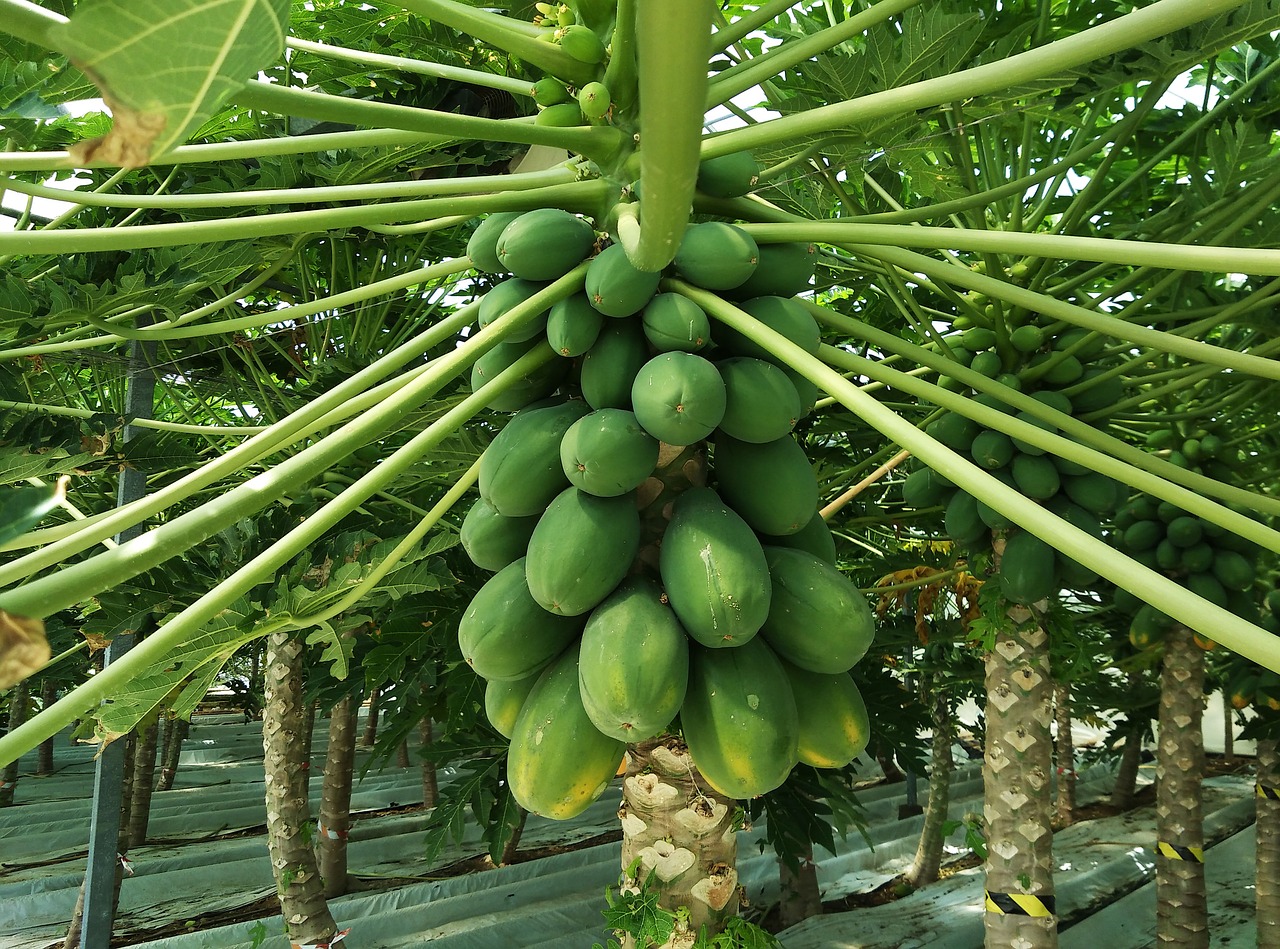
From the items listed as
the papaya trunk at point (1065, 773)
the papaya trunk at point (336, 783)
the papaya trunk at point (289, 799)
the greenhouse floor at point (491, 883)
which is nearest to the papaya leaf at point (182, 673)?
the papaya trunk at point (289, 799)

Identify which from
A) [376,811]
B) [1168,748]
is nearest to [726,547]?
[1168,748]

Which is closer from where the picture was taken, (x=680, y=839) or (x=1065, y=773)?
(x=680, y=839)

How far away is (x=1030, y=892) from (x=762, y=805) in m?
0.82

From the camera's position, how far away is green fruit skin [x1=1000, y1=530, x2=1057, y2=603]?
2.62 meters

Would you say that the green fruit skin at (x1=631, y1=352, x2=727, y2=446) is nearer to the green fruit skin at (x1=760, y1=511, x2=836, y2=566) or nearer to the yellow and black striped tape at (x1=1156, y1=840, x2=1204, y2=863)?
the green fruit skin at (x1=760, y1=511, x2=836, y2=566)

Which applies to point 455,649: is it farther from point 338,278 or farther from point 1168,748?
point 1168,748

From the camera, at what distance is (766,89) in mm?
2062

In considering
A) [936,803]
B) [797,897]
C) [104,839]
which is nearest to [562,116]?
[104,839]

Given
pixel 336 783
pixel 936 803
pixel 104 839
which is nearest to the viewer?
pixel 104 839

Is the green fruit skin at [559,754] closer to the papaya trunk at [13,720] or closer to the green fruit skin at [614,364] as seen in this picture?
the green fruit skin at [614,364]

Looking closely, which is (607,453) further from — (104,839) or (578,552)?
(104,839)

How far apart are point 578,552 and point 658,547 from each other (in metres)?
0.20

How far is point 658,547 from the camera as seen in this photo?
1.28 metres

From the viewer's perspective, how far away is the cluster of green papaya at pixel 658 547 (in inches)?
42.7
